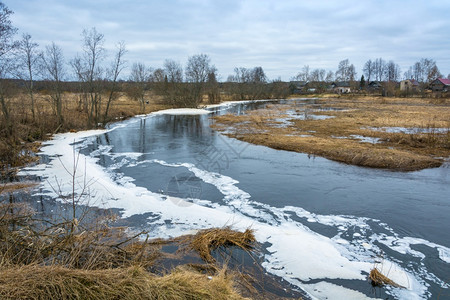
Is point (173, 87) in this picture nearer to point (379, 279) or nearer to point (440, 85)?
point (379, 279)

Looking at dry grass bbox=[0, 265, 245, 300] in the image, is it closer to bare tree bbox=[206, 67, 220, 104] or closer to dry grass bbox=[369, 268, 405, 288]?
dry grass bbox=[369, 268, 405, 288]

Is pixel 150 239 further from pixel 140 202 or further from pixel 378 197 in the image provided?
pixel 378 197

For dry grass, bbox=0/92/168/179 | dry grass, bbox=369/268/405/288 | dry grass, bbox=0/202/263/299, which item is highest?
dry grass, bbox=0/92/168/179

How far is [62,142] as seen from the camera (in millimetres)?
19078

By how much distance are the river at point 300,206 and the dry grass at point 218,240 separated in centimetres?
36

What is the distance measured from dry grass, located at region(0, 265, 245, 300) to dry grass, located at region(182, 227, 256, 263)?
89.5 inches

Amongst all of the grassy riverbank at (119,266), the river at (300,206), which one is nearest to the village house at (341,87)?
the river at (300,206)

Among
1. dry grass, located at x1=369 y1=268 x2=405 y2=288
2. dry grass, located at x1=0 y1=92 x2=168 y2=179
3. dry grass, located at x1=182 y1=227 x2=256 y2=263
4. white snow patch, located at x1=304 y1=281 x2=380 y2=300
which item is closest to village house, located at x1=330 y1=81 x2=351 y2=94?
dry grass, located at x1=0 y1=92 x2=168 y2=179

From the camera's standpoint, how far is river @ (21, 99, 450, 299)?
5.85 m

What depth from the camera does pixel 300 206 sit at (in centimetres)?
909

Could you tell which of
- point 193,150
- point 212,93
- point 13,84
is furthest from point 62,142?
point 212,93

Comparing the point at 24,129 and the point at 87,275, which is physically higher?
the point at 24,129

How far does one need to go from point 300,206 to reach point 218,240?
133 inches

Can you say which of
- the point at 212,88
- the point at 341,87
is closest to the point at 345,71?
the point at 341,87
